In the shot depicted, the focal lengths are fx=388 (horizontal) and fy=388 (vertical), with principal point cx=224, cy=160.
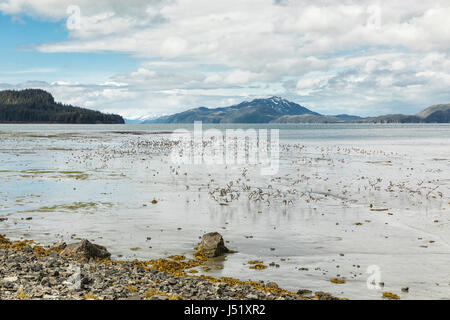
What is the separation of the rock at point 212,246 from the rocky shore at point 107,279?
0.04 meters

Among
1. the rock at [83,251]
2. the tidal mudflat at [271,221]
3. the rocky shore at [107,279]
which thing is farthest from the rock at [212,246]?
the rock at [83,251]

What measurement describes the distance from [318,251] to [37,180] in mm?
26919

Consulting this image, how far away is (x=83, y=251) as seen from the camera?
46.9 ft

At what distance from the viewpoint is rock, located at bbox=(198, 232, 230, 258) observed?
49.8 ft

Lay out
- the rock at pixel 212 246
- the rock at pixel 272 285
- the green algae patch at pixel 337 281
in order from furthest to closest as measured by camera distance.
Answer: the rock at pixel 212 246 < the green algae patch at pixel 337 281 < the rock at pixel 272 285

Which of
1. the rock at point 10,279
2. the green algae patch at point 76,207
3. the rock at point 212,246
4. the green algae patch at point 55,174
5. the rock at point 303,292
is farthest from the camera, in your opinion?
the green algae patch at point 55,174

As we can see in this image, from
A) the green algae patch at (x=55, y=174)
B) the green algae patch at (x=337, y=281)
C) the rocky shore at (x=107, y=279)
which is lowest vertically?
the green algae patch at (x=337, y=281)

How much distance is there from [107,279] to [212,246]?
4628 millimetres

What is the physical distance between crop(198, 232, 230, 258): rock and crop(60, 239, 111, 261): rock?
151 inches

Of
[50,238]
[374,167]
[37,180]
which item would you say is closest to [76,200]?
[50,238]

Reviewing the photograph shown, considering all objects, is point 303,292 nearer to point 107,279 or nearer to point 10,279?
point 107,279

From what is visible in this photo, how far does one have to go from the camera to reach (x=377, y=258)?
15.1m

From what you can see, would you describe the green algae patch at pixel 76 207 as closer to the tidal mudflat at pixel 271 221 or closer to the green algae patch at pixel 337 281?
the tidal mudflat at pixel 271 221

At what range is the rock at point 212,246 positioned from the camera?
15.2m
